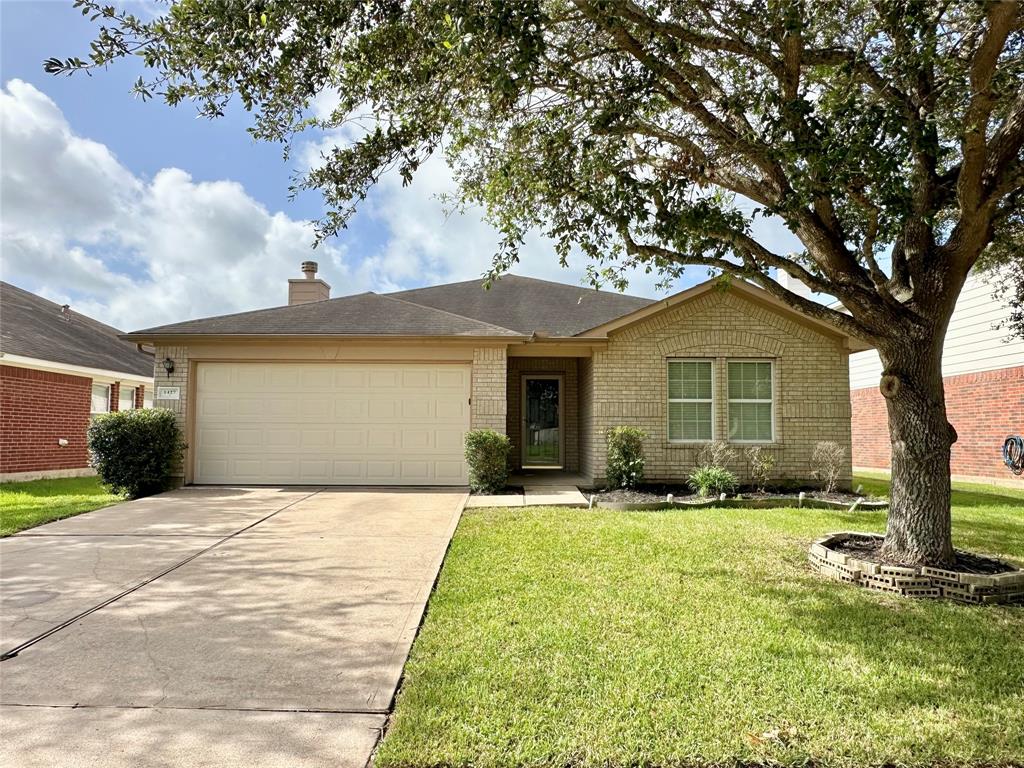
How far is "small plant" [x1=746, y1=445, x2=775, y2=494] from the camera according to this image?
1141 cm

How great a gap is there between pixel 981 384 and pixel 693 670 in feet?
51.0

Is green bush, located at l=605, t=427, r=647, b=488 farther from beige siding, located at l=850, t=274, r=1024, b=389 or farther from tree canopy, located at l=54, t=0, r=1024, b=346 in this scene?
beige siding, located at l=850, t=274, r=1024, b=389

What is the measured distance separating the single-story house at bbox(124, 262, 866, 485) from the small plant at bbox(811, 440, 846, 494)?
249 mm

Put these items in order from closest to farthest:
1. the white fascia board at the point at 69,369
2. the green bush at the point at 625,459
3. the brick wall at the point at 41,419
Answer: the green bush at the point at 625,459 → the white fascia board at the point at 69,369 → the brick wall at the point at 41,419

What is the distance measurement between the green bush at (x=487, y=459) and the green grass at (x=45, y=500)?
19.2ft

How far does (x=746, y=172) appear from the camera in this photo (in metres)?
7.30

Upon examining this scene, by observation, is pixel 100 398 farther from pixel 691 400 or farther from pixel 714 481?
pixel 714 481

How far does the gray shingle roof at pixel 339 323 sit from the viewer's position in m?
11.2

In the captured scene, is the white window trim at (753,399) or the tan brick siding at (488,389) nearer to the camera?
the tan brick siding at (488,389)

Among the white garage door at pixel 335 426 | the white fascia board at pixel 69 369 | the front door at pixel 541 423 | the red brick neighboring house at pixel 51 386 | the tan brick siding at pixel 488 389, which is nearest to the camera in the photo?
the tan brick siding at pixel 488 389

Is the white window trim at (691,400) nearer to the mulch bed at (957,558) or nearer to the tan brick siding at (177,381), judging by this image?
the mulch bed at (957,558)

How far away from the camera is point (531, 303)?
15672 mm

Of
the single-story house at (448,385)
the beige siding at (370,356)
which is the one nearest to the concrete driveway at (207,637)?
the single-story house at (448,385)

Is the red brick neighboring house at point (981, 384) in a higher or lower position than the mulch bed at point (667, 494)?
higher
